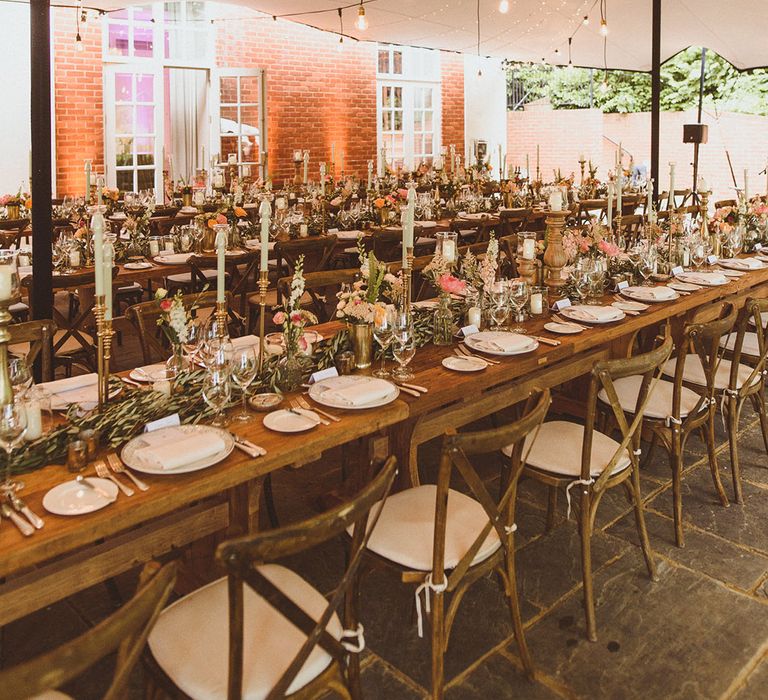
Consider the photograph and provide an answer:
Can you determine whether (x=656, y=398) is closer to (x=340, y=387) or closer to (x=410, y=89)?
(x=340, y=387)

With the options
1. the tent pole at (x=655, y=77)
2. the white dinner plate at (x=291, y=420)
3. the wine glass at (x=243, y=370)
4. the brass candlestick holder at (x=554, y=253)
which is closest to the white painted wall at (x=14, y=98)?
the tent pole at (x=655, y=77)

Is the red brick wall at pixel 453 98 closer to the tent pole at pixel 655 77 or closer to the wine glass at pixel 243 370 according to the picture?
the tent pole at pixel 655 77

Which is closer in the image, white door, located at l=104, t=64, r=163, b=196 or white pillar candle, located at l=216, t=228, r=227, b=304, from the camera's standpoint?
white pillar candle, located at l=216, t=228, r=227, b=304

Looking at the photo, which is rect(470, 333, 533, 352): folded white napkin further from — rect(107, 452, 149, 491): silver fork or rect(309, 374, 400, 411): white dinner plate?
rect(107, 452, 149, 491): silver fork

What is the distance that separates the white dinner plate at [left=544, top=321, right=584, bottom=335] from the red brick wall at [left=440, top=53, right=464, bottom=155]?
11.1 metres

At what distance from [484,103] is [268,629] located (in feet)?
45.4

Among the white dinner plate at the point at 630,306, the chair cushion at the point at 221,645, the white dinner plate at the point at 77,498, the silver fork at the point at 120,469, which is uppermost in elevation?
the white dinner plate at the point at 630,306

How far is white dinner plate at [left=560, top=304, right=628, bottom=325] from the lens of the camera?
11.1 feet

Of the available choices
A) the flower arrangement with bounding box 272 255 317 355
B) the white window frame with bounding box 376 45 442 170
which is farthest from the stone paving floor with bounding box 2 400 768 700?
the white window frame with bounding box 376 45 442 170

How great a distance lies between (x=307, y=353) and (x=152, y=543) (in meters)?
0.80

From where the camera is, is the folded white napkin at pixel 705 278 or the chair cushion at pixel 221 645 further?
the folded white napkin at pixel 705 278

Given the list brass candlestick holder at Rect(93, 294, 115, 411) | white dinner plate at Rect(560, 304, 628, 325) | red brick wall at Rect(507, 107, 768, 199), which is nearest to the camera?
brass candlestick holder at Rect(93, 294, 115, 411)

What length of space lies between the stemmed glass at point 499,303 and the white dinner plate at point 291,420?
3.86 feet

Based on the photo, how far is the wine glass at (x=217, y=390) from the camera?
87.7 inches
